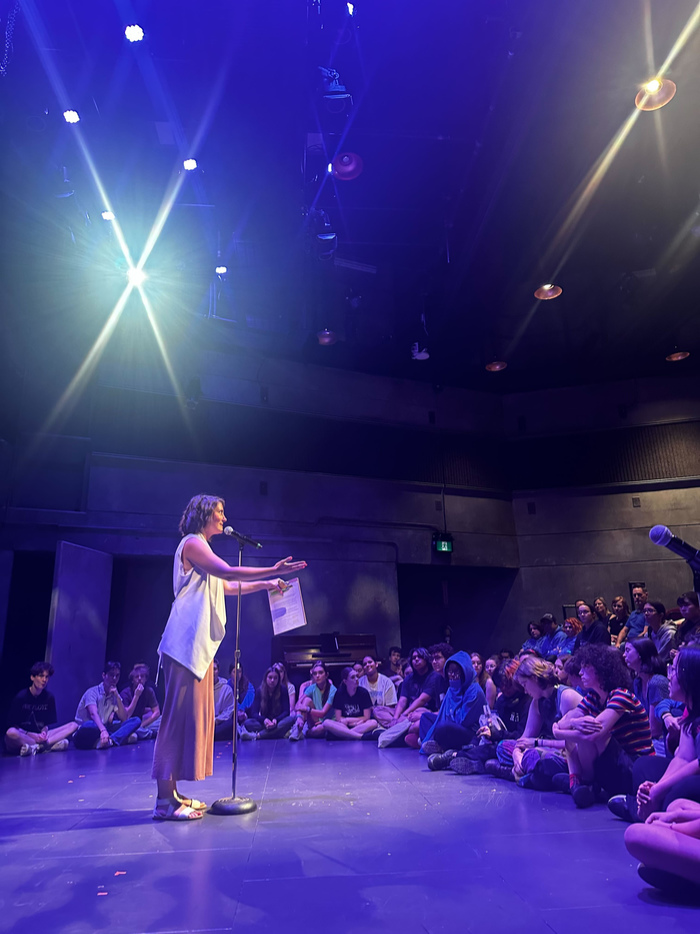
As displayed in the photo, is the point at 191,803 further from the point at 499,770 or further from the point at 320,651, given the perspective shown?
the point at 320,651

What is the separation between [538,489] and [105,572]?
8947mm

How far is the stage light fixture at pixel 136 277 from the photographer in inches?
392

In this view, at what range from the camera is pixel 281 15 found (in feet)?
20.3

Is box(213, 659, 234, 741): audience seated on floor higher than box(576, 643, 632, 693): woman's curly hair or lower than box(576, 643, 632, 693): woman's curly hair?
lower

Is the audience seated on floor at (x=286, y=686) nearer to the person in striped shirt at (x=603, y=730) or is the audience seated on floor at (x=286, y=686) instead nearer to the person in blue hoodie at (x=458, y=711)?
the person in blue hoodie at (x=458, y=711)

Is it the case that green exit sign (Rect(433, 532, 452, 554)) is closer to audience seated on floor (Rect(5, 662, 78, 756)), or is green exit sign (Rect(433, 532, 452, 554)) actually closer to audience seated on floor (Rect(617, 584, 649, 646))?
audience seated on floor (Rect(617, 584, 649, 646))

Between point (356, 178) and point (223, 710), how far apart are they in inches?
303

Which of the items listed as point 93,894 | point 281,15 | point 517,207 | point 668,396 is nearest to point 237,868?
point 93,894

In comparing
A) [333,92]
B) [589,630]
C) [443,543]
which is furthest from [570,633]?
[333,92]

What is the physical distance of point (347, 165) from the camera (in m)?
7.93

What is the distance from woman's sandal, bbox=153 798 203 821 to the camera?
11.3ft

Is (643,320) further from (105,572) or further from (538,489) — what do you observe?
(105,572)

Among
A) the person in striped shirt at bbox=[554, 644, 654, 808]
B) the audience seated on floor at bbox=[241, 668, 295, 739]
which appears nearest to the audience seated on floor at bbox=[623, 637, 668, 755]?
the person in striped shirt at bbox=[554, 644, 654, 808]

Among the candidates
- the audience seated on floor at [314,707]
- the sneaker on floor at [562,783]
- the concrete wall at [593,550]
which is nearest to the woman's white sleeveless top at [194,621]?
the sneaker on floor at [562,783]
